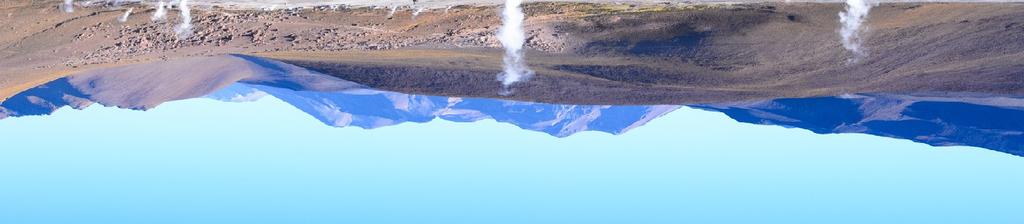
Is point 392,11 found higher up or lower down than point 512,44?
higher up

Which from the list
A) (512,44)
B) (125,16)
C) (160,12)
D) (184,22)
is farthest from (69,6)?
(512,44)

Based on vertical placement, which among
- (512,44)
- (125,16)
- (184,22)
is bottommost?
(512,44)

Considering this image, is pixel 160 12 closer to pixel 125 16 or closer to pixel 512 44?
pixel 125 16

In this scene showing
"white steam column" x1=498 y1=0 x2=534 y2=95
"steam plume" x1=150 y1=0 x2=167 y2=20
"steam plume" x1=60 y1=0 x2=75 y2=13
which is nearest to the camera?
"white steam column" x1=498 y1=0 x2=534 y2=95

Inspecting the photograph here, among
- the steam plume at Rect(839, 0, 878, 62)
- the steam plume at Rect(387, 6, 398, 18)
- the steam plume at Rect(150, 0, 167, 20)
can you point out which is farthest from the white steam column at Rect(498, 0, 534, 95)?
the steam plume at Rect(150, 0, 167, 20)

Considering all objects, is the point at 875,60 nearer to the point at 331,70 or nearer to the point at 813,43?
the point at 813,43

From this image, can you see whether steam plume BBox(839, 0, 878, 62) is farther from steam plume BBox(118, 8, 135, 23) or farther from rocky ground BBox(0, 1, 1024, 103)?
steam plume BBox(118, 8, 135, 23)
